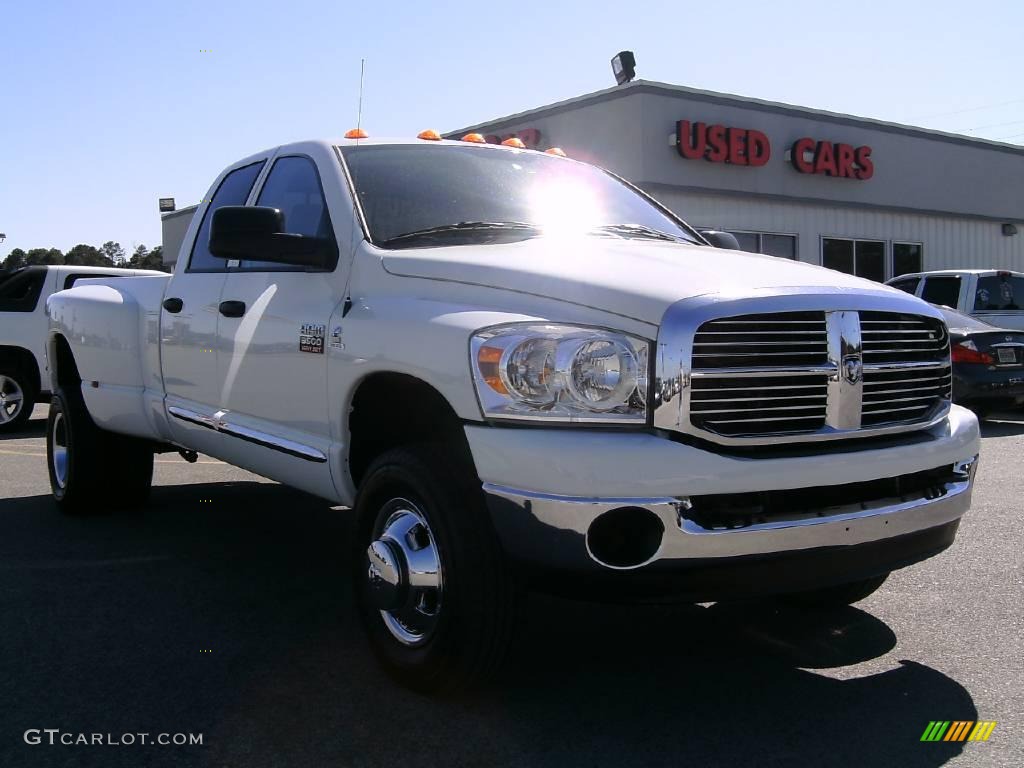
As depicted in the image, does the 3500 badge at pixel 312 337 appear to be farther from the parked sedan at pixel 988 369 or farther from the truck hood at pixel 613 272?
the parked sedan at pixel 988 369

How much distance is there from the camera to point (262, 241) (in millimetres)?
3836

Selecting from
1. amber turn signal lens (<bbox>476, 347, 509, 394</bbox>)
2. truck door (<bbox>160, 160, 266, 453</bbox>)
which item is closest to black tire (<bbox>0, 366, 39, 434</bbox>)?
truck door (<bbox>160, 160, 266, 453</bbox>)

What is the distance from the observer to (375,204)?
4.05m

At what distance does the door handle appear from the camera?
4.47m

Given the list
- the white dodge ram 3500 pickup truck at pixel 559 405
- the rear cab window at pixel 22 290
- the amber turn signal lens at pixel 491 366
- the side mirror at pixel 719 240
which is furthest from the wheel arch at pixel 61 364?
the rear cab window at pixel 22 290

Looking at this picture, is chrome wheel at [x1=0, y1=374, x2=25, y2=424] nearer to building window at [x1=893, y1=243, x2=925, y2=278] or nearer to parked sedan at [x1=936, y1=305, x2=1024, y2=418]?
parked sedan at [x1=936, y1=305, x2=1024, y2=418]

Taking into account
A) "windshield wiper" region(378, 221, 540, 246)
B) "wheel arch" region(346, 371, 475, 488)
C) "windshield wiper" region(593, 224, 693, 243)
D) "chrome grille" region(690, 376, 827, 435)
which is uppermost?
"windshield wiper" region(593, 224, 693, 243)

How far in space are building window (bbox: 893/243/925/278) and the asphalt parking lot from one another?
19.6m

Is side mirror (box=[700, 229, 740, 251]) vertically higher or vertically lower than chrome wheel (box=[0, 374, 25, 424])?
higher

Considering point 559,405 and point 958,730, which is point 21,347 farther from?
point 958,730

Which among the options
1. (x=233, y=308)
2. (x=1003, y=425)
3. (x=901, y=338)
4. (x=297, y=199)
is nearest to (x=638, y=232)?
(x=901, y=338)

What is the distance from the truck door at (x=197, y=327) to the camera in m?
4.79

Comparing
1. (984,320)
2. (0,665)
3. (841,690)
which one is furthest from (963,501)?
(984,320)

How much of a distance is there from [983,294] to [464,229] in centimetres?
1066
